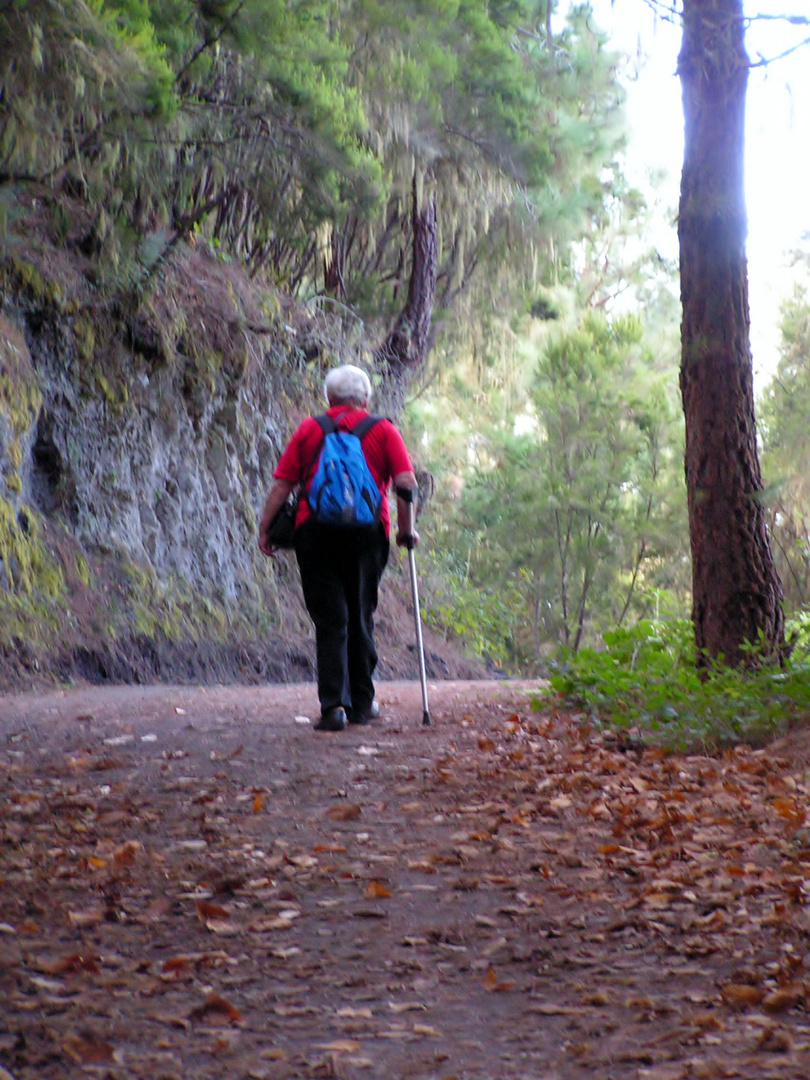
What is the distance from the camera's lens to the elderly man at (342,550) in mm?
6512

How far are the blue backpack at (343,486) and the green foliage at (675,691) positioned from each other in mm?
1857

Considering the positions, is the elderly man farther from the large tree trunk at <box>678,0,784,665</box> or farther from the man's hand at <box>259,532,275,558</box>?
the large tree trunk at <box>678,0,784,665</box>

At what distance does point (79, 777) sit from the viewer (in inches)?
199

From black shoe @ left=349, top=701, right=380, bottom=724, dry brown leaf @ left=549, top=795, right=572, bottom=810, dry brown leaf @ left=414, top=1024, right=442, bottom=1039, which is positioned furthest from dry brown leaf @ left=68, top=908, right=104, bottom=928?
black shoe @ left=349, top=701, right=380, bottom=724

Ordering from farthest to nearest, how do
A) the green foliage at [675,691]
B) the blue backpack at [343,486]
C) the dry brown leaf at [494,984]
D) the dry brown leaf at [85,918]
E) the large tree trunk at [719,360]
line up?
the large tree trunk at [719,360], the blue backpack at [343,486], the green foliage at [675,691], the dry brown leaf at [85,918], the dry brown leaf at [494,984]

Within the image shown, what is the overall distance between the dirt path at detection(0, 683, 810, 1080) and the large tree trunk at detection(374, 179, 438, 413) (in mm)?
10956

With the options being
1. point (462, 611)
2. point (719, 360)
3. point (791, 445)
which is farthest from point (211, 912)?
point (791, 445)

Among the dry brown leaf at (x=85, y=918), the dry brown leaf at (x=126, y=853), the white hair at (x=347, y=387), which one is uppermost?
the white hair at (x=347, y=387)

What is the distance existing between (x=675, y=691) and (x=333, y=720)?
196 cm

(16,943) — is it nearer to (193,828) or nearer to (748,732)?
(193,828)

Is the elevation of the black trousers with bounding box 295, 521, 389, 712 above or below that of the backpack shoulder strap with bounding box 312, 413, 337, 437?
below

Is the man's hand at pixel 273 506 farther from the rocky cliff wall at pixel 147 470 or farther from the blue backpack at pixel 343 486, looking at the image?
the rocky cliff wall at pixel 147 470

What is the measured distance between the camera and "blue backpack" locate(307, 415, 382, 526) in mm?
6336

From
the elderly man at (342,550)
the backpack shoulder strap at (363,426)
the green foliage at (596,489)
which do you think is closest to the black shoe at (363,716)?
the elderly man at (342,550)
